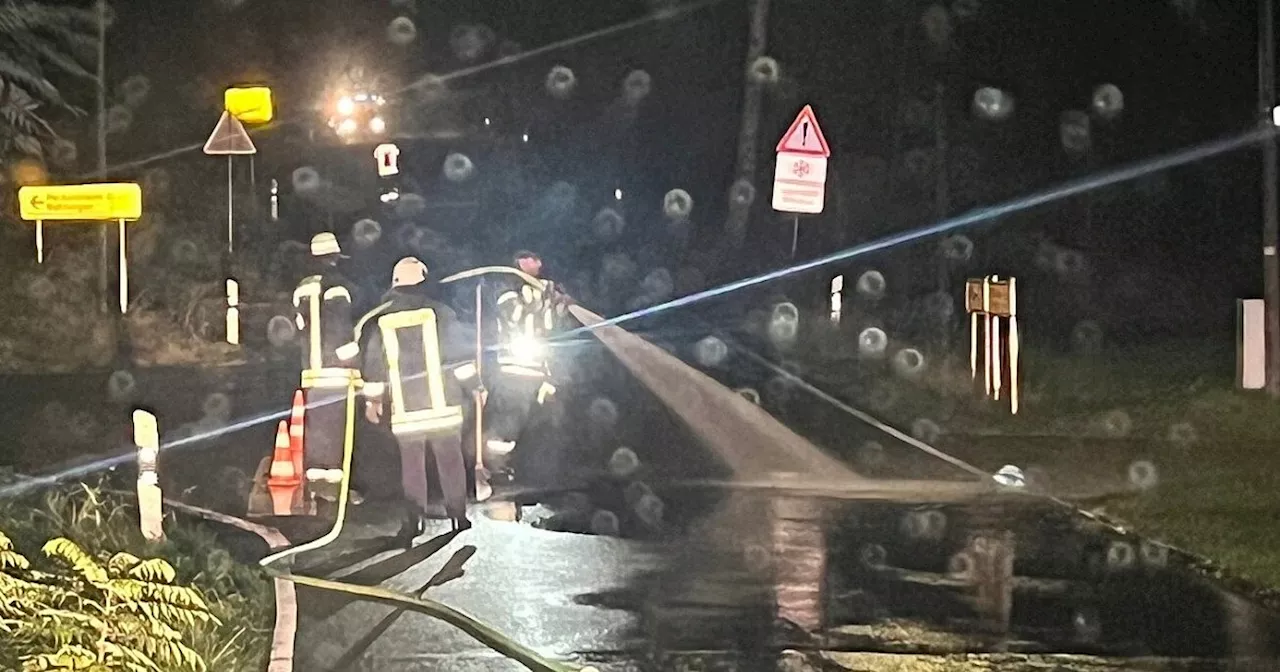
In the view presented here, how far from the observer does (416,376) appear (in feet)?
32.1

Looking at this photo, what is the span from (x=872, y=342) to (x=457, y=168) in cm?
2313

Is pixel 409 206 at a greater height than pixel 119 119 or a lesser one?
lesser

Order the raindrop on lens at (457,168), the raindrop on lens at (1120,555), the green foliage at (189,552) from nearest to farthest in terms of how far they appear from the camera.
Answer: the green foliage at (189,552)
the raindrop on lens at (1120,555)
the raindrop on lens at (457,168)

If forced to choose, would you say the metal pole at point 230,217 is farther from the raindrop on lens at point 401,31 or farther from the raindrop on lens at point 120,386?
the raindrop on lens at point 401,31

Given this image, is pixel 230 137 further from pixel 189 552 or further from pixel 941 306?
pixel 941 306

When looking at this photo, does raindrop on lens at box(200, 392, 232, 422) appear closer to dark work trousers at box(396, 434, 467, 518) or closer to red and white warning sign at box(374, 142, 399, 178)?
dark work trousers at box(396, 434, 467, 518)

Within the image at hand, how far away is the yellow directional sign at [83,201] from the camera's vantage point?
16.6 m

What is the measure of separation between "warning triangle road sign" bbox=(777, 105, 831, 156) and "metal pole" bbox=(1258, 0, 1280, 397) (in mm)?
4692

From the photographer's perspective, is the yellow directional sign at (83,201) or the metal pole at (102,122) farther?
the metal pole at (102,122)

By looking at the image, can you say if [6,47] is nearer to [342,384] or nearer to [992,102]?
[342,384]

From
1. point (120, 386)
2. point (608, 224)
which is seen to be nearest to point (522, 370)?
point (120, 386)

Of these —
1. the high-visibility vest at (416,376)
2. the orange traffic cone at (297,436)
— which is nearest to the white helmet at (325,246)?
the high-visibility vest at (416,376)

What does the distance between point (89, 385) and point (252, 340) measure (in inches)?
212

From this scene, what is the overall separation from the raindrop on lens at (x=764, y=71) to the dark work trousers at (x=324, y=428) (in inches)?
853
